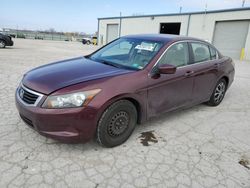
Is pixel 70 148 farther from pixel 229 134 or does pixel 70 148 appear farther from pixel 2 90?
pixel 2 90

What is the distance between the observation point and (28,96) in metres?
2.66

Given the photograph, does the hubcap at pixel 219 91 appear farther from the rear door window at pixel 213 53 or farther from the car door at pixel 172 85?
the car door at pixel 172 85

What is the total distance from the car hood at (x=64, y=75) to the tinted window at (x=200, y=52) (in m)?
1.65

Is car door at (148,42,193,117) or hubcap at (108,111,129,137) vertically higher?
car door at (148,42,193,117)

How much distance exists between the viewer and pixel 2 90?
16.6 feet

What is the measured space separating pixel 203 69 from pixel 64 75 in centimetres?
257

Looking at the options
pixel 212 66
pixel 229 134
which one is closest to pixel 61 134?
pixel 229 134

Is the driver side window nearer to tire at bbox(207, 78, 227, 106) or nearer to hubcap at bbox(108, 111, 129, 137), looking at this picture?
hubcap at bbox(108, 111, 129, 137)

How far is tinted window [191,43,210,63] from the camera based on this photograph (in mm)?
3916

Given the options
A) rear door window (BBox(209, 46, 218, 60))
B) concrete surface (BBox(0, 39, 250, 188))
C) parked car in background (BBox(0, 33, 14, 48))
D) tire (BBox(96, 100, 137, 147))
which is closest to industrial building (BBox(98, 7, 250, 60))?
rear door window (BBox(209, 46, 218, 60))

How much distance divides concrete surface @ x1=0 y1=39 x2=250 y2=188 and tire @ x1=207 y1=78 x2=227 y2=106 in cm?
91

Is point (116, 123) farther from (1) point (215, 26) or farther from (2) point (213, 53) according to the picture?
(1) point (215, 26)

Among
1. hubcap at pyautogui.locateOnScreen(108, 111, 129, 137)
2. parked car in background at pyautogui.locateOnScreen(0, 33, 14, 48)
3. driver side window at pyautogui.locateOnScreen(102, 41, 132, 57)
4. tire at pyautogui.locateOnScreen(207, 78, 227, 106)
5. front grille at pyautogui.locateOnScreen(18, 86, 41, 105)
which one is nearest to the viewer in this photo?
front grille at pyautogui.locateOnScreen(18, 86, 41, 105)

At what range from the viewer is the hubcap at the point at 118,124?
109 inches
